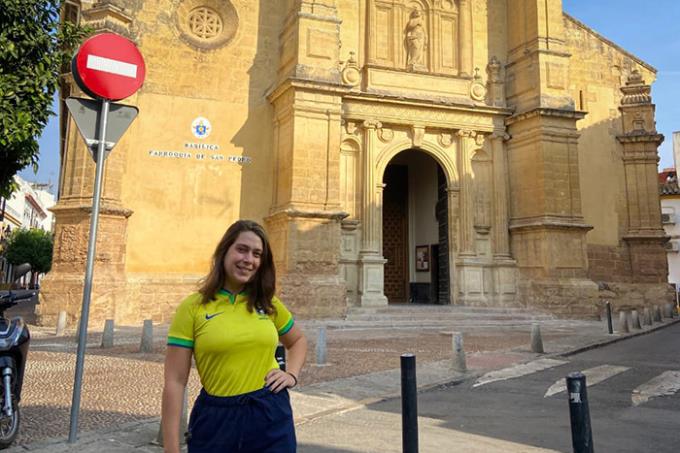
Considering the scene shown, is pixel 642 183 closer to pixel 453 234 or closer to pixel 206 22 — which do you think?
pixel 453 234

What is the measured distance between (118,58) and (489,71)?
17.4 meters

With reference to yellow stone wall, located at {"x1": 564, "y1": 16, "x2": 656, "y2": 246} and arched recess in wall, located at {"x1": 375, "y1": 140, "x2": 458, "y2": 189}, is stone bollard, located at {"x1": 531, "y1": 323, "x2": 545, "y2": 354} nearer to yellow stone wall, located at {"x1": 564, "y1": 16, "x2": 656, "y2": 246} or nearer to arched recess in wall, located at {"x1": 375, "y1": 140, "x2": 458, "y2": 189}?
arched recess in wall, located at {"x1": 375, "y1": 140, "x2": 458, "y2": 189}

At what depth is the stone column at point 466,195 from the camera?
18203 mm

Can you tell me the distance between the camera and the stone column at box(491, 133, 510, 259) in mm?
18375

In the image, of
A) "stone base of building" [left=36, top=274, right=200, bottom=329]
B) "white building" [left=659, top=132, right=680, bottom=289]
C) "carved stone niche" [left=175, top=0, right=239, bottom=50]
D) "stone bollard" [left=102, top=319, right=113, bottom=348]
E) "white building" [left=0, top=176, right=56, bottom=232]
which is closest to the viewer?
"stone bollard" [left=102, top=319, right=113, bottom=348]

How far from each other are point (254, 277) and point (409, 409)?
187 centimetres

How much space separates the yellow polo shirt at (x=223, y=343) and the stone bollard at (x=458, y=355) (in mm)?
6295

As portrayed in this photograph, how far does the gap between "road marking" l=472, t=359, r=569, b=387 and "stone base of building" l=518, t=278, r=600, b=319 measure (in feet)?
27.7

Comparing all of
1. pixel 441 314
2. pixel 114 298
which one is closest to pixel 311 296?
pixel 441 314

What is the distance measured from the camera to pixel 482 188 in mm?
18812

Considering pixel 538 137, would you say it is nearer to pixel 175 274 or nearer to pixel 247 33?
pixel 247 33

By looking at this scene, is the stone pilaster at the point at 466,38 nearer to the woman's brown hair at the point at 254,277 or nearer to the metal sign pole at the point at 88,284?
the metal sign pole at the point at 88,284

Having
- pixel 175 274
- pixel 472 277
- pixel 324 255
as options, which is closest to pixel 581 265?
pixel 472 277

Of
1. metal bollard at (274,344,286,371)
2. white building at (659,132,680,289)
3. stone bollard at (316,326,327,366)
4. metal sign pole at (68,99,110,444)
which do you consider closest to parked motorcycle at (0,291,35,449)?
metal sign pole at (68,99,110,444)
